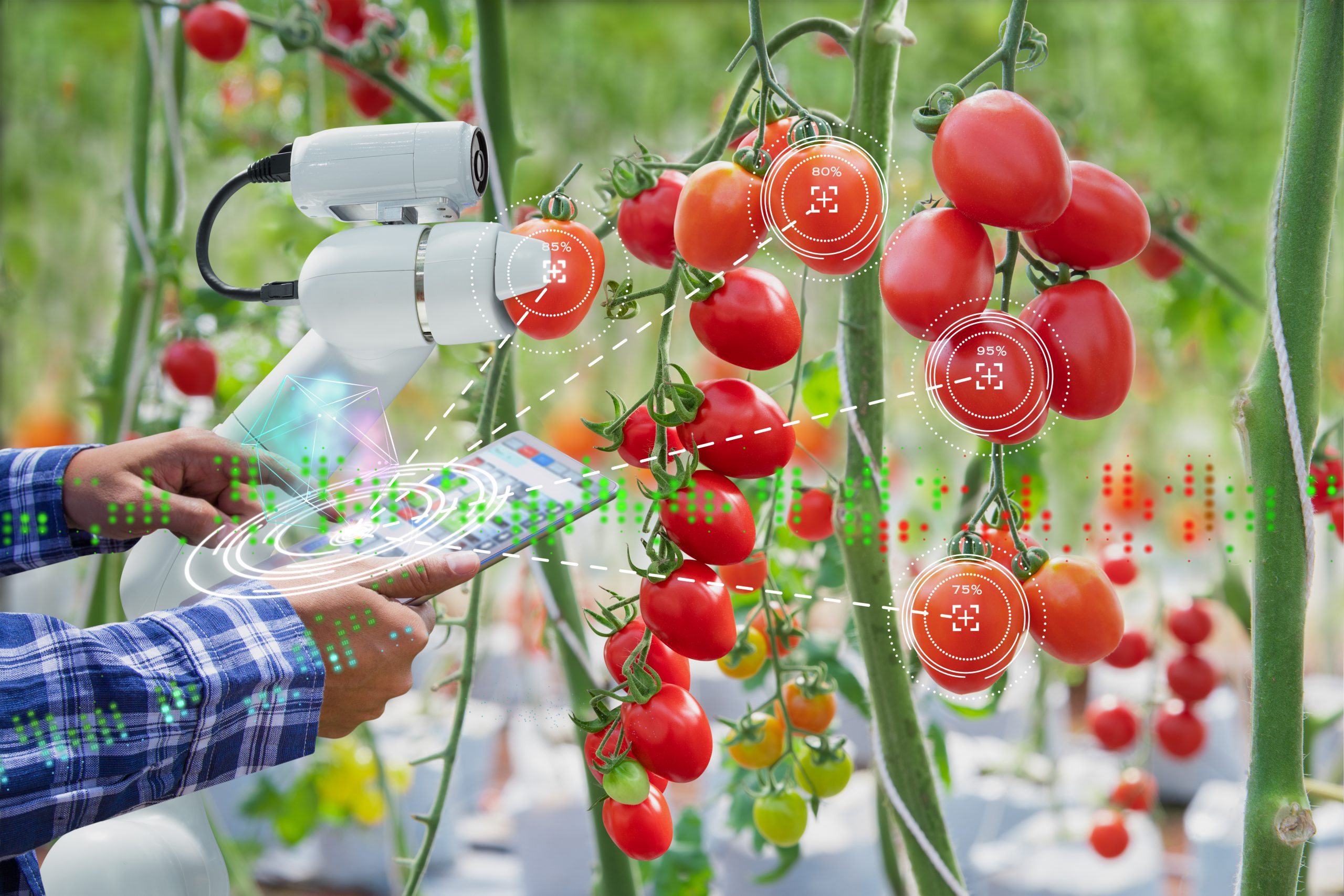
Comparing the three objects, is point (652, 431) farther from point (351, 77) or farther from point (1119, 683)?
point (1119, 683)

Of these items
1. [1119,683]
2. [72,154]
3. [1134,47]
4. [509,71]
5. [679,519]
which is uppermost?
[1134,47]

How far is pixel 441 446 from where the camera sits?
2.23 feet

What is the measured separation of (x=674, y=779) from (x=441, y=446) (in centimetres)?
32

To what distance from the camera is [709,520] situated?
1.37 ft

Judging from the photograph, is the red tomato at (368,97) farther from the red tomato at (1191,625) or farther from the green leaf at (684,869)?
the red tomato at (1191,625)

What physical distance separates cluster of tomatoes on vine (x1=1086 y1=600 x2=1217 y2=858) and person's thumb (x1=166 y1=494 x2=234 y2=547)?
0.72 meters

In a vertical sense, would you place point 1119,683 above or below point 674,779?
below

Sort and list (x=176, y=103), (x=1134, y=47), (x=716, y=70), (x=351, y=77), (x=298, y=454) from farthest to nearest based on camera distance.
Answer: (x=716, y=70)
(x=1134, y=47)
(x=176, y=103)
(x=351, y=77)
(x=298, y=454)

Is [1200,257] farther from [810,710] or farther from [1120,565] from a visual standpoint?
[810,710]

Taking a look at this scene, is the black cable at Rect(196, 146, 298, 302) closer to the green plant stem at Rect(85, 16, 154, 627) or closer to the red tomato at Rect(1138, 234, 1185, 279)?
the green plant stem at Rect(85, 16, 154, 627)

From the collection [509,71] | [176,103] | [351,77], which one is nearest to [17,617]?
Answer: [509,71]

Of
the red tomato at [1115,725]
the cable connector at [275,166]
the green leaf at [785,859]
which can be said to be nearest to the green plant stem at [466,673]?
the cable connector at [275,166]
